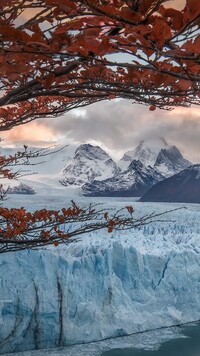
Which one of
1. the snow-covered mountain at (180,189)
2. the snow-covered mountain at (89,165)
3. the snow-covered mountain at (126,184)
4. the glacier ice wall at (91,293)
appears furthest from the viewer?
the snow-covered mountain at (89,165)

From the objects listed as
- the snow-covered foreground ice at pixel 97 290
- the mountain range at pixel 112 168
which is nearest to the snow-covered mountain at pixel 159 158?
the mountain range at pixel 112 168

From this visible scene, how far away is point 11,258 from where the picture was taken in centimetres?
1788

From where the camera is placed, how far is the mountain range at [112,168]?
97.2 metres

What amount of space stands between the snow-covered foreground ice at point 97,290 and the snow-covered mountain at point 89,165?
89.3m

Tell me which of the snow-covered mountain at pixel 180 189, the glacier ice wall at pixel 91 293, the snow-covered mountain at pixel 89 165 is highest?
the snow-covered mountain at pixel 89 165

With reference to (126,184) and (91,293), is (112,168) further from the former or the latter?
(91,293)

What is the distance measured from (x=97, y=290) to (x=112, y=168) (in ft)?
326

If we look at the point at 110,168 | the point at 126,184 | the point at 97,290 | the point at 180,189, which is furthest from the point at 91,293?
the point at 110,168

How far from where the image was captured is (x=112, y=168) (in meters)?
118

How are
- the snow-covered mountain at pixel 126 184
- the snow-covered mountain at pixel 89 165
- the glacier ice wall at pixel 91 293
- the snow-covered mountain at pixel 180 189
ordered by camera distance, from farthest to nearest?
the snow-covered mountain at pixel 89 165
the snow-covered mountain at pixel 126 184
the snow-covered mountain at pixel 180 189
the glacier ice wall at pixel 91 293

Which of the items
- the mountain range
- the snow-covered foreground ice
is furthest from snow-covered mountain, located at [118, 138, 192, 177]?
the snow-covered foreground ice

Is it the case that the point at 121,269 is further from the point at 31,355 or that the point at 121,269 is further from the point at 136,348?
the point at 31,355

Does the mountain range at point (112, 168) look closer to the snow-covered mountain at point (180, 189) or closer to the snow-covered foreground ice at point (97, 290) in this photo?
the snow-covered mountain at point (180, 189)

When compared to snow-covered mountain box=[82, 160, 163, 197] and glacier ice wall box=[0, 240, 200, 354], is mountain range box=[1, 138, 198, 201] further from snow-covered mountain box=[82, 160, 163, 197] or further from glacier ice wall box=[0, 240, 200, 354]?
glacier ice wall box=[0, 240, 200, 354]
